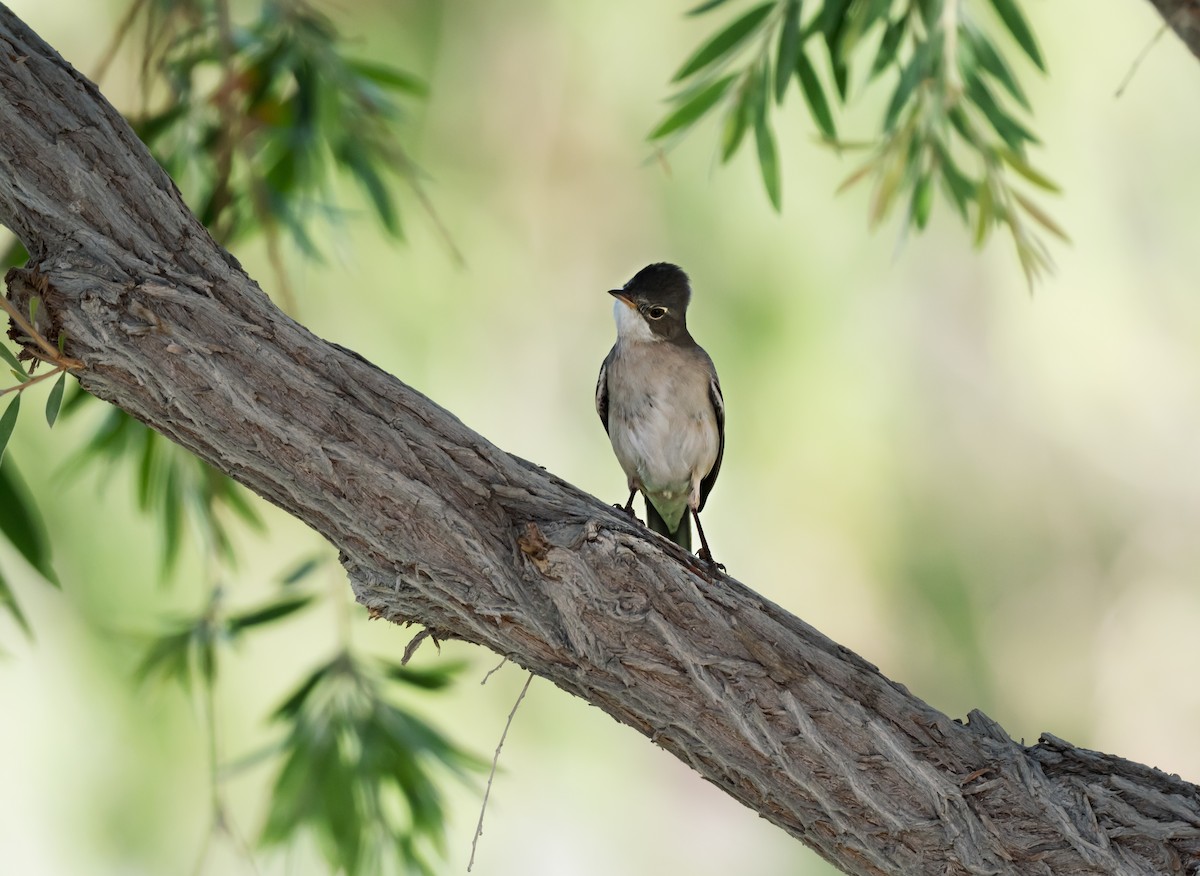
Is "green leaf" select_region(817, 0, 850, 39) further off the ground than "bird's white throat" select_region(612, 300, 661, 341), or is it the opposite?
"green leaf" select_region(817, 0, 850, 39)

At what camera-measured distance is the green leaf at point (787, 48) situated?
97.7 inches

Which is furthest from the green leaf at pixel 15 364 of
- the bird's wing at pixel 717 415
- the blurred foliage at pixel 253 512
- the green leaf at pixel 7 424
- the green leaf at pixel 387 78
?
the green leaf at pixel 387 78

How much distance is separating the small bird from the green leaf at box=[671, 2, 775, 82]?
0.44m

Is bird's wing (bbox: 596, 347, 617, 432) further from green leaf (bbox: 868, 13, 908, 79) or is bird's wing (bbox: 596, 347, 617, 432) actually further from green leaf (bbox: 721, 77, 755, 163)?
green leaf (bbox: 868, 13, 908, 79)

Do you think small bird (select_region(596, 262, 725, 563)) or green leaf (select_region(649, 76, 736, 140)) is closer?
small bird (select_region(596, 262, 725, 563))

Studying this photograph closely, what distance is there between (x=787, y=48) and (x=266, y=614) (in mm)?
1716

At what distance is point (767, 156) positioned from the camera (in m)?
2.64

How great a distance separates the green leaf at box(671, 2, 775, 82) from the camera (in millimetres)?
2594

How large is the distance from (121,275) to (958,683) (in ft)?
15.5

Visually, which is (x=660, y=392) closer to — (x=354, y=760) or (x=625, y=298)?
(x=625, y=298)

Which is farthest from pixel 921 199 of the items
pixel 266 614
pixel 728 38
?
pixel 266 614

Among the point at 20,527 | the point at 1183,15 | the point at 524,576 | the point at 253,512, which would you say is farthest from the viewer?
the point at 253,512

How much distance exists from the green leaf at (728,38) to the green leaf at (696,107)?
66 mm

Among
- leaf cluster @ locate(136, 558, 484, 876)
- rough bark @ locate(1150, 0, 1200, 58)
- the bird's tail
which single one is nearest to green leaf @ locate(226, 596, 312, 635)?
leaf cluster @ locate(136, 558, 484, 876)
